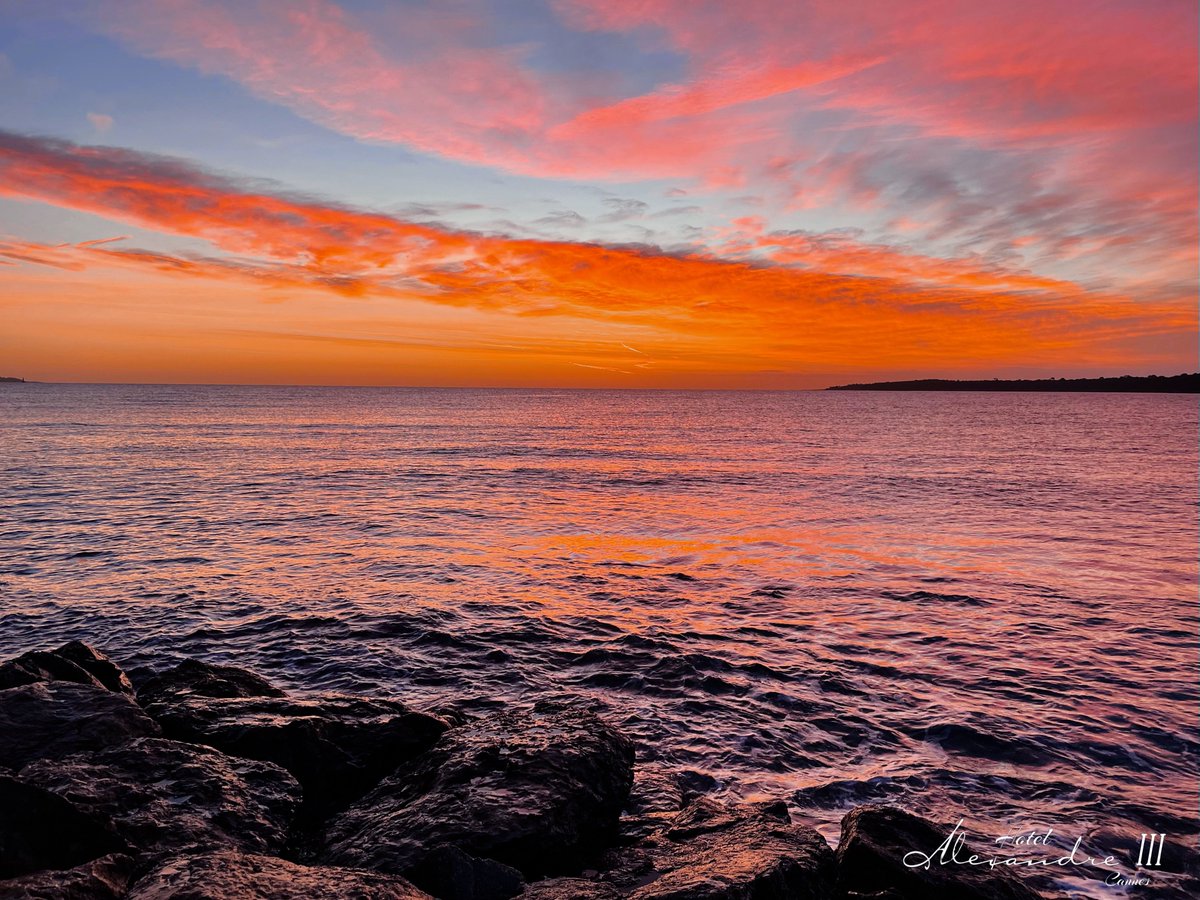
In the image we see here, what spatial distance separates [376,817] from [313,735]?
83.4 inches

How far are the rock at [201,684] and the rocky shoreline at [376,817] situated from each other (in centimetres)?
52

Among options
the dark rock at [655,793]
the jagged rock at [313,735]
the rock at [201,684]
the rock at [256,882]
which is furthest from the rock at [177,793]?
the dark rock at [655,793]

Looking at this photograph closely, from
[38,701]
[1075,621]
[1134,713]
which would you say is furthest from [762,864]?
[1075,621]

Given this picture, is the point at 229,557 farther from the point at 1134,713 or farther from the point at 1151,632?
the point at 1151,632

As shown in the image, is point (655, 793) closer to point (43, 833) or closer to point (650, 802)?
point (650, 802)

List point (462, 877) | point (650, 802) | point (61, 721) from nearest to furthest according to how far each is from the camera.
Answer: point (462, 877) < point (61, 721) < point (650, 802)

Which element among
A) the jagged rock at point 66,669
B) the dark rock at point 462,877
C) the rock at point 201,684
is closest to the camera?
the dark rock at point 462,877

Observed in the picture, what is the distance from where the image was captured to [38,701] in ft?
30.5

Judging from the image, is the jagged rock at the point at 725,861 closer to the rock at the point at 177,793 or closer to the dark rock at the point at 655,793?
the dark rock at the point at 655,793

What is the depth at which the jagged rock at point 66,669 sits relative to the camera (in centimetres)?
1054

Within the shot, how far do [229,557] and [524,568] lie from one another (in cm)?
1090

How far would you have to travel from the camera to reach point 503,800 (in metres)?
7.75

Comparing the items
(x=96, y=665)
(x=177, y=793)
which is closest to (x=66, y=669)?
(x=96, y=665)

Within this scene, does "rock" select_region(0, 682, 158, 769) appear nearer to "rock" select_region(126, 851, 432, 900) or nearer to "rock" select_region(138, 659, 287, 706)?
"rock" select_region(138, 659, 287, 706)
